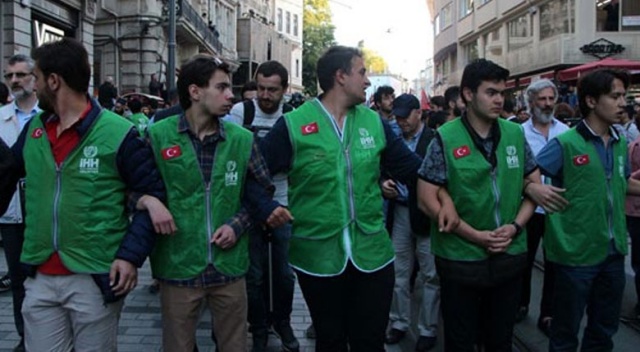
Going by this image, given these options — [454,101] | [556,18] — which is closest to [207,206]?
[454,101]

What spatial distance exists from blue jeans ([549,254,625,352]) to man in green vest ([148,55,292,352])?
1.84 m

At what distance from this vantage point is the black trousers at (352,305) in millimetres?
3635

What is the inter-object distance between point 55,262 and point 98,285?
221 mm

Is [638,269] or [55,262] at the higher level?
[55,262]

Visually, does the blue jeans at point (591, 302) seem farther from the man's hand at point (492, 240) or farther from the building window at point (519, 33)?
the building window at point (519, 33)

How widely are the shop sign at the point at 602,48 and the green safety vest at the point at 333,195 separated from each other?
25846 mm

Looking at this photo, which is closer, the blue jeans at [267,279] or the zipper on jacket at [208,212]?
the zipper on jacket at [208,212]

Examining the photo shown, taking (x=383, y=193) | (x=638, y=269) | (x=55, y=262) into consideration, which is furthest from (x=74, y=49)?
(x=638, y=269)

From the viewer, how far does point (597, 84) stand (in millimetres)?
4180

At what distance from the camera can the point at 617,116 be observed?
4141 mm

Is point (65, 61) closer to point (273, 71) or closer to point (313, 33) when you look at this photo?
point (273, 71)

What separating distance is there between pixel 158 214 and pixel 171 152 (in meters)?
0.40

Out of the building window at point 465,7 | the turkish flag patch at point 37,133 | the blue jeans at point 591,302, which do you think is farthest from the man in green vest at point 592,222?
the building window at point 465,7

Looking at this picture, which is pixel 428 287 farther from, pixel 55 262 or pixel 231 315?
pixel 55 262
